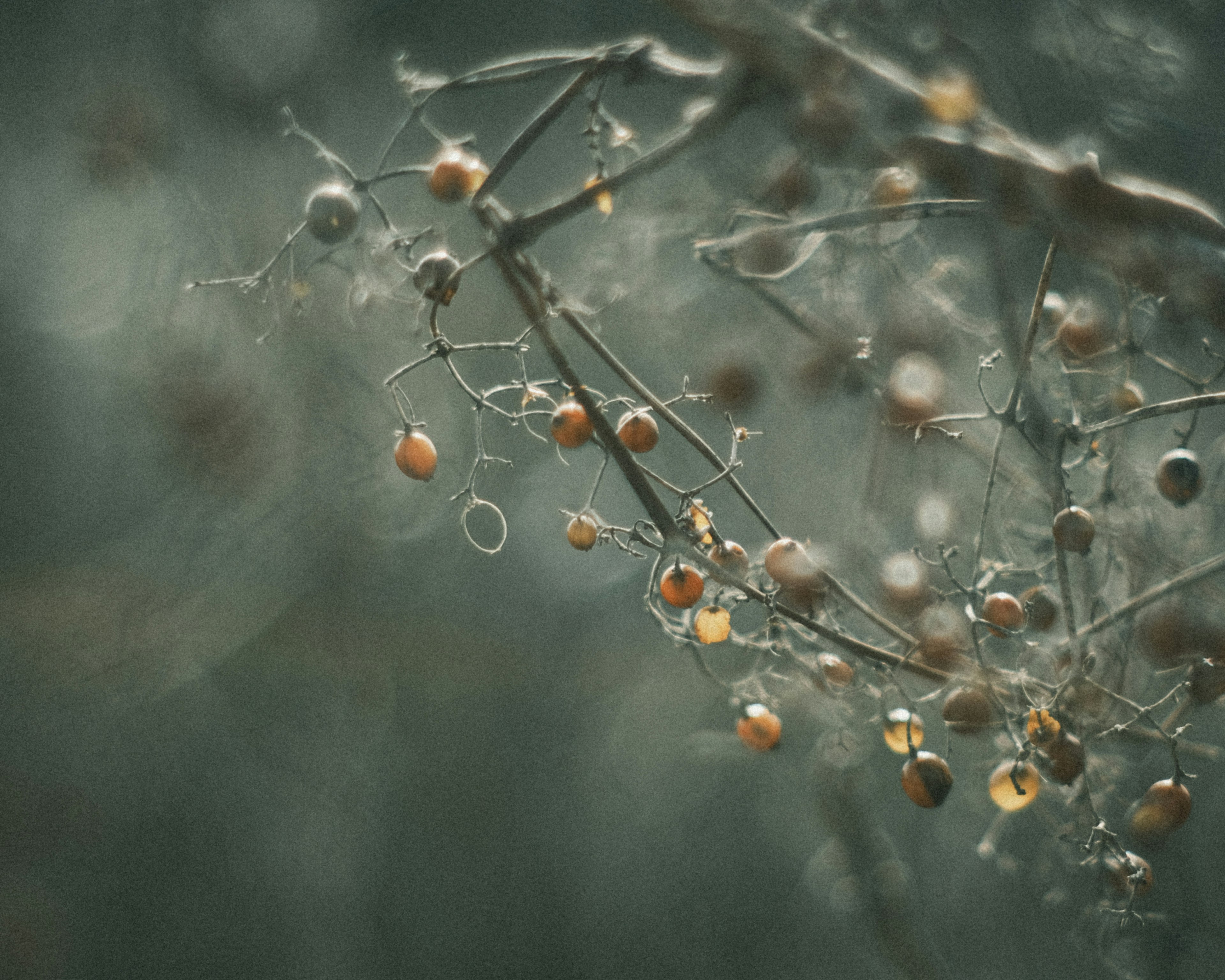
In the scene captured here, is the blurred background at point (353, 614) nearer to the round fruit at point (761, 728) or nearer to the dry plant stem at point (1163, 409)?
the round fruit at point (761, 728)

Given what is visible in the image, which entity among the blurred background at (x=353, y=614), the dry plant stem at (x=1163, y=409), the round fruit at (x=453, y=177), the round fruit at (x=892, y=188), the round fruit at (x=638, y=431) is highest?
the round fruit at (x=453, y=177)

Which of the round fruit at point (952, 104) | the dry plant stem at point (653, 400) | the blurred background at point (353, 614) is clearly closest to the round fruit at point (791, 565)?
the dry plant stem at point (653, 400)

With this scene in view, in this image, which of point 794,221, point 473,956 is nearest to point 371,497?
point 473,956

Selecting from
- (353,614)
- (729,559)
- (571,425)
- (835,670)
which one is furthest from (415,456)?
(353,614)

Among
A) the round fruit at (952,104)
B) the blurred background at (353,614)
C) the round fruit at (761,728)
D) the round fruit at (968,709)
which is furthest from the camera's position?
the blurred background at (353,614)

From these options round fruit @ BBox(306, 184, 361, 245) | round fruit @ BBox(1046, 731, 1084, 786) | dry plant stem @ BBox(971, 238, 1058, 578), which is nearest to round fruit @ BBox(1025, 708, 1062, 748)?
round fruit @ BBox(1046, 731, 1084, 786)

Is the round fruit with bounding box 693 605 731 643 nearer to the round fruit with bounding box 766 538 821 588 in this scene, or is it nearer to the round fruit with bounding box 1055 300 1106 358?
the round fruit with bounding box 766 538 821 588

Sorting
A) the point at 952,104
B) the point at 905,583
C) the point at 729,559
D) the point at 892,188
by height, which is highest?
the point at 952,104

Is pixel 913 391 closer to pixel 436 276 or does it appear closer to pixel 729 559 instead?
pixel 729 559
